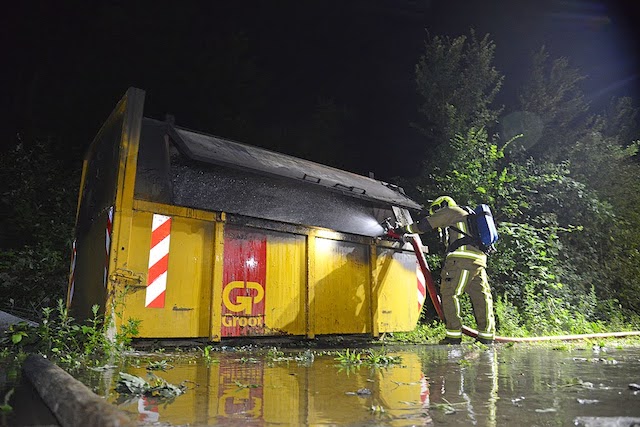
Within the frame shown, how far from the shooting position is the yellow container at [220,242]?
11.5ft

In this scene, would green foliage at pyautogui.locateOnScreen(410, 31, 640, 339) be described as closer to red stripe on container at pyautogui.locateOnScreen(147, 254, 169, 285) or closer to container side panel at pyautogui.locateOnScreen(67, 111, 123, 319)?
red stripe on container at pyautogui.locateOnScreen(147, 254, 169, 285)

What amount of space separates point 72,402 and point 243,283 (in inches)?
106

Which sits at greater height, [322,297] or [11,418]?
[322,297]

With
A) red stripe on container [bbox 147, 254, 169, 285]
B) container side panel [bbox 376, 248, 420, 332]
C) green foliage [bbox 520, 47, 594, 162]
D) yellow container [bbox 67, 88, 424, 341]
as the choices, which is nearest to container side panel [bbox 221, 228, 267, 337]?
yellow container [bbox 67, 88, 424, 341]

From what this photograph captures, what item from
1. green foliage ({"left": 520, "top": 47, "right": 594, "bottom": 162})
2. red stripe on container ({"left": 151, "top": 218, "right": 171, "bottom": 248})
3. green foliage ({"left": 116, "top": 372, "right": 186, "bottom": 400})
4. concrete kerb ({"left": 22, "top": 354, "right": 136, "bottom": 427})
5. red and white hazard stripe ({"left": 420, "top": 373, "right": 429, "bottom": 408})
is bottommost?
red and white hazard stripe ({"left": 420, "top": 373, "right": 429, "bottom": 408})

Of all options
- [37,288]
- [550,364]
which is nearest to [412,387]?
[550,364]

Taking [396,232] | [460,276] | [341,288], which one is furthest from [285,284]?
[460,276]

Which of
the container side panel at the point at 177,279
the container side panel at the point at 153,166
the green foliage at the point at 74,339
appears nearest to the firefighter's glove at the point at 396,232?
the container side panel at the point at 177,279

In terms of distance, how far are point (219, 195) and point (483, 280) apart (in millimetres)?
3110

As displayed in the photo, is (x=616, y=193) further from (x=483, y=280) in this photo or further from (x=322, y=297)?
(x=322, y=297)

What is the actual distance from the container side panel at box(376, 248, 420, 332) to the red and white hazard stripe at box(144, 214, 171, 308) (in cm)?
245

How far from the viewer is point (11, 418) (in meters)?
1.43

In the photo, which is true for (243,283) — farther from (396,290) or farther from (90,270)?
(396,290)

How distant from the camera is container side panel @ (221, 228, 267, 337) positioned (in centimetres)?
386
